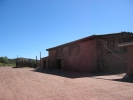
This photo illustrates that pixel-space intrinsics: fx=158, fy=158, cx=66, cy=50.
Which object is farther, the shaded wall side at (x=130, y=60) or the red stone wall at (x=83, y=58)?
the red stone wall at (x=83, y=58)

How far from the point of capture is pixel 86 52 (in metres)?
20.6

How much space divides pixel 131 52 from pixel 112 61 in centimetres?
556

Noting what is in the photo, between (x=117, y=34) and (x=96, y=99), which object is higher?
(x=117, y=34)

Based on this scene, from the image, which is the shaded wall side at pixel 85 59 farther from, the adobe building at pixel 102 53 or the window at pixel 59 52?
the window at pixel 59 52

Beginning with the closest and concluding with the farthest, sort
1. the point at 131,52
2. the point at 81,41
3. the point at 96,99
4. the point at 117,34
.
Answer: the point at 96,99 → the point at 131,52 → the point at 117,34 → the point at 81,41

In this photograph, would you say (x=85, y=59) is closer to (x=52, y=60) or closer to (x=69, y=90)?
(x=69, y=90)

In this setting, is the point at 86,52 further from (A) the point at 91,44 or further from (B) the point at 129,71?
(B) the point at 129,71

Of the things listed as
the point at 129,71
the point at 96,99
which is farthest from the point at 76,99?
the point at 129,71

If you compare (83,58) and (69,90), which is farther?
(83,58)

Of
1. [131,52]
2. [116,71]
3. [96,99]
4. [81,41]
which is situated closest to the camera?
[96,99]

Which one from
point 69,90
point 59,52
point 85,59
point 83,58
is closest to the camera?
point 69,90

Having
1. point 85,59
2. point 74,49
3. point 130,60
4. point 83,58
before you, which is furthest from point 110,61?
point 74,49

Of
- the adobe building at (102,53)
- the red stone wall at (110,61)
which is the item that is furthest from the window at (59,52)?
the red stone wall at (110,61)

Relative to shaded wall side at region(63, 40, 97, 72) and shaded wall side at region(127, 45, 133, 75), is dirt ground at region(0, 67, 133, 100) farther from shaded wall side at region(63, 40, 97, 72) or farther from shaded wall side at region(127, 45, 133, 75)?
shaded wall side at region(63, 40, 97, 72)
